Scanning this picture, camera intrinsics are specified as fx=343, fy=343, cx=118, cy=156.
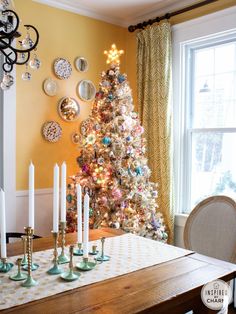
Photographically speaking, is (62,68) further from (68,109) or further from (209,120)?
(209,120)

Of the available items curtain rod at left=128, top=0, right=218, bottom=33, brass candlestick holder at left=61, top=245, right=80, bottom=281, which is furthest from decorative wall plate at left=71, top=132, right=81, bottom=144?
brass candlestick holder at left=61, top=245, right=80, bottom=281

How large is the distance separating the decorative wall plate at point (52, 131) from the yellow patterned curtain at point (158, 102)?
35.5 inches

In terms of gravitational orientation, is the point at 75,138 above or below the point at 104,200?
above

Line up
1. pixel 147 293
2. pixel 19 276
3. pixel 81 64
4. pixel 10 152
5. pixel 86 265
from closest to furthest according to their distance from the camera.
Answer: pixel 147 293 < pixel 19 276 < pixel 86 265 < pixel 10 152 < pixel 81 64

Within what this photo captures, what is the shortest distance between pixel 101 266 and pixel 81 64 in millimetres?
2558

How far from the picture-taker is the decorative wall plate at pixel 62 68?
3447mm

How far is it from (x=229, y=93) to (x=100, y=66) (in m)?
1.45

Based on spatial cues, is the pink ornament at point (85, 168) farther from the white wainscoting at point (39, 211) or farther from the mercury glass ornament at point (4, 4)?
the mercury glass ornament at point (4, 4)

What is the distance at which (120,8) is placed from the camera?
3.61m

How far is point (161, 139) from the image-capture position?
347cm

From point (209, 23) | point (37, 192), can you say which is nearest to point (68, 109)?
point (37, 192)

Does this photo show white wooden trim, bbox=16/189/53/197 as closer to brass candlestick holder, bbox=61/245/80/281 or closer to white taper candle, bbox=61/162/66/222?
white taper candle, bbox=61/162/66/222
